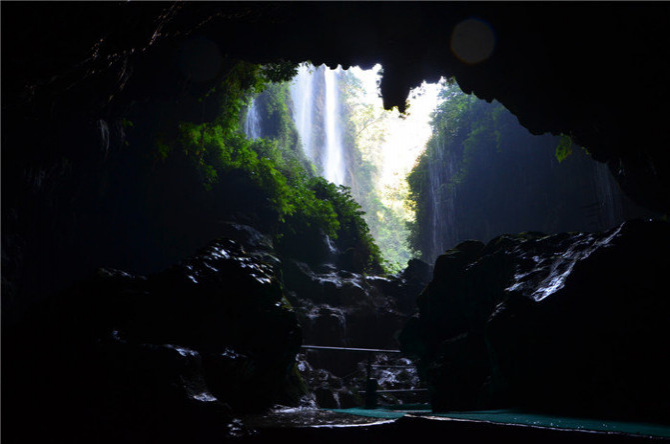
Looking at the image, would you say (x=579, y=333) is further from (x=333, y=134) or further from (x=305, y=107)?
(x=333, y=134)

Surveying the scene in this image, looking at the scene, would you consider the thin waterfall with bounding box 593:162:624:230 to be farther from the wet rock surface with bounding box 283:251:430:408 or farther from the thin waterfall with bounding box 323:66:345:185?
the thin waterfall with bounding box 323:66:345:185

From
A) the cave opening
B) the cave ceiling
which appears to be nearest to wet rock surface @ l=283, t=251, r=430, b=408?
the cave opening

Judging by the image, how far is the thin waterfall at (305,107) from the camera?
38.4 metres

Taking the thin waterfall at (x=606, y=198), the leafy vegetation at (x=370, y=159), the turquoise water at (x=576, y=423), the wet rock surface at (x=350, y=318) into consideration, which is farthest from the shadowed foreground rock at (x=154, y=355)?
the leafy vegetation at (x=370, y=159)

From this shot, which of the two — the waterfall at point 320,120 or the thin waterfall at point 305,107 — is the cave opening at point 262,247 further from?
the waterfall at point 320,120

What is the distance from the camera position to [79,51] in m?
4.02

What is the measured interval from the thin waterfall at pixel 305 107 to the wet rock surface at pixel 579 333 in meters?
33.8

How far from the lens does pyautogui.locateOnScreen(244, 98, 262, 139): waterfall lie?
20.0 metres

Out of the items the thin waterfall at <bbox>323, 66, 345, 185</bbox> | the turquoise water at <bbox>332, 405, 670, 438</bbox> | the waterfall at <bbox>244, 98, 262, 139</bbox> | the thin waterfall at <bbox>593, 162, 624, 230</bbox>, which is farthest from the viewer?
the thin waterfall at <bbox>323, 66, 345, 185</bbox>

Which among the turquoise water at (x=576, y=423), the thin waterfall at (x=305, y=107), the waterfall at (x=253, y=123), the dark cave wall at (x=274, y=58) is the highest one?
the thin waterfall at (x=305, y=107)

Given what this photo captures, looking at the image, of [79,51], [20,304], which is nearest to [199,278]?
[79,51]

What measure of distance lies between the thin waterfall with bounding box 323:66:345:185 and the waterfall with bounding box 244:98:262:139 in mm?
18426

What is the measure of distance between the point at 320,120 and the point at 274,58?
3488 cm

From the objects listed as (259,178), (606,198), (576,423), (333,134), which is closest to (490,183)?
(606,198)
